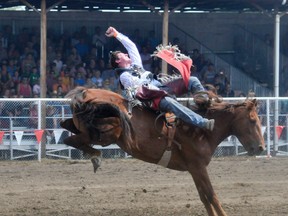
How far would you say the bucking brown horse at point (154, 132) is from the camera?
9.08 meters

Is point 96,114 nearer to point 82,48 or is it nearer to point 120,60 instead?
point 120,60

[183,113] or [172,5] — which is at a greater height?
[172,5]

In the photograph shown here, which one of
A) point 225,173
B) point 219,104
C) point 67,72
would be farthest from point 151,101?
point 67,72

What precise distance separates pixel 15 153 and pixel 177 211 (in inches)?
308

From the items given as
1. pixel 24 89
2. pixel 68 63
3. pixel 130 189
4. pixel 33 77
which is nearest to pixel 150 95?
pixel 130 189

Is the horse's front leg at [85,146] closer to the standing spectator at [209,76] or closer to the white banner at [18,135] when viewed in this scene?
the white banner at [18,135]

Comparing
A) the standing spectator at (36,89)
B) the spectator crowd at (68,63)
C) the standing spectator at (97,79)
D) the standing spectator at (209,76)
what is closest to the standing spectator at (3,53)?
the spectator crowd at (68,63)

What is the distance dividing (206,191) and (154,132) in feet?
3.22

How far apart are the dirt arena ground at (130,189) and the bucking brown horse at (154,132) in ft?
4.18

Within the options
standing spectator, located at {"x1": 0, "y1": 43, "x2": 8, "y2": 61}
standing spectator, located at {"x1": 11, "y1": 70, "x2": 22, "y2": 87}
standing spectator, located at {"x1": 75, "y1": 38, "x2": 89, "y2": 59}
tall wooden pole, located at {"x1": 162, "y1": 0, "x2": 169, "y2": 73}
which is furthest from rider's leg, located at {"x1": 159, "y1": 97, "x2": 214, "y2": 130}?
standing spectator, located at {"x1": 75, "y1": 38, "x2": 89, "y2": 59}

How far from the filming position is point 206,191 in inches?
375

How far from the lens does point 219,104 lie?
9.91 metres

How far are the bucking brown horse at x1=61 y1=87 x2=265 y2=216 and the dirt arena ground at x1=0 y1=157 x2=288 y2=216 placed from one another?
50.1 inches

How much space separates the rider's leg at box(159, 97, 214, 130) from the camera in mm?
9297
